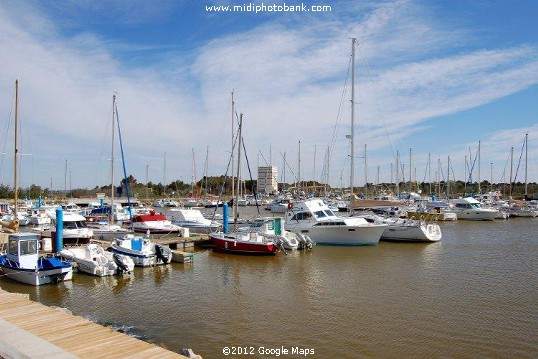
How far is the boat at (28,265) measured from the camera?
64.4ft

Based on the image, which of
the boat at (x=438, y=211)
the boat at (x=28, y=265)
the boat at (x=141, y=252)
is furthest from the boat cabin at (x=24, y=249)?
the boat at (x=438, y=211)

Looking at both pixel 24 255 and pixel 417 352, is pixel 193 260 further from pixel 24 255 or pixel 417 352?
pixel 417 352

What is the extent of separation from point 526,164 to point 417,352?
80798 mm

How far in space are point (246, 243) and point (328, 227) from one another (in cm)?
713

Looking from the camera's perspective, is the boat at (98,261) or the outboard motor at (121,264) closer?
the boat at (98,261)

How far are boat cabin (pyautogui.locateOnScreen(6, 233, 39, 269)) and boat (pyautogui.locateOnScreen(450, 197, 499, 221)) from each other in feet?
175

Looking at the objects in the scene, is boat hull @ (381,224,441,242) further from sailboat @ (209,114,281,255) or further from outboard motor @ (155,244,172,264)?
outboard motor @ (155,244,172,264)

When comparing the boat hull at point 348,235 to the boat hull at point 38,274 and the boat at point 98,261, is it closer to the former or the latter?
the boat at point 98,261

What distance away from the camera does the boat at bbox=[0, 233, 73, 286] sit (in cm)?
1964

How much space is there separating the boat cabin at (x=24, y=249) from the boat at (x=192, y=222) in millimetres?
18595

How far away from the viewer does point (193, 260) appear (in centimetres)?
2678

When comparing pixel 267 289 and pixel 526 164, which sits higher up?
pixel 526 164

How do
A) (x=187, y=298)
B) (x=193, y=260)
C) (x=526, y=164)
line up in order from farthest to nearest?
(x=526, y=164) → (x=193, y=260) → (x=187, y=298)

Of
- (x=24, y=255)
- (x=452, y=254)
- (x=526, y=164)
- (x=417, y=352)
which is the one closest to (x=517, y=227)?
(x=452, y=254)
